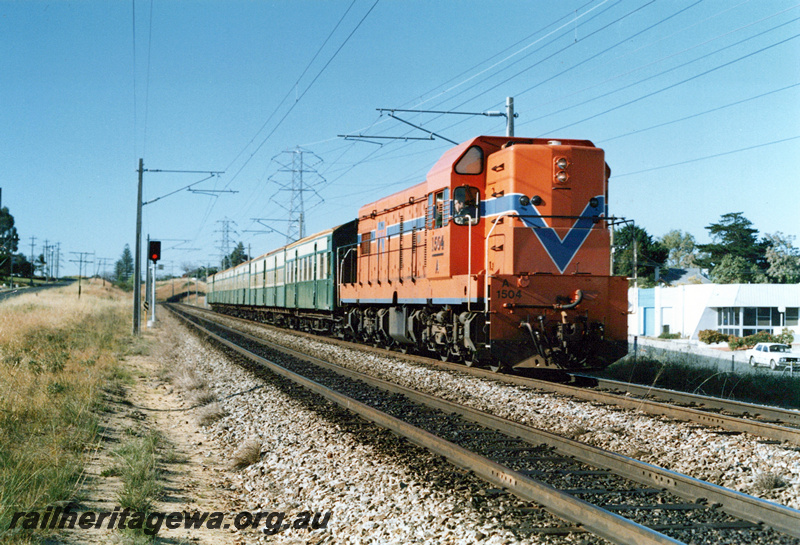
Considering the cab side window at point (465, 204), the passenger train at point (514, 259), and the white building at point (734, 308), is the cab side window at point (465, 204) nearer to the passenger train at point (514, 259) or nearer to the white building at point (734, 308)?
the passenger train at point (514, 259)

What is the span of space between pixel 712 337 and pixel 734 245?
155 feet

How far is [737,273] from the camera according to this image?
72.9m

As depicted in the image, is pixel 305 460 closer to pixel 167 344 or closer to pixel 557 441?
pixel 557 441

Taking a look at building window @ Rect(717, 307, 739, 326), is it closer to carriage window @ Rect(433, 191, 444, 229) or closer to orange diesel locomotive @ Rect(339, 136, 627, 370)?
orange diesel locomotive @ Rect(339, 136, 627, 370)

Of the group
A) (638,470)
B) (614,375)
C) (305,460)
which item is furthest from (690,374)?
(305,460)

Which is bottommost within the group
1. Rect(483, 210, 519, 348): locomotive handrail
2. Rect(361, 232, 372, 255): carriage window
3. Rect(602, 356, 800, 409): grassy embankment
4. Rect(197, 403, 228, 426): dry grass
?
Rect(197, 403, 228, 426): dry grass

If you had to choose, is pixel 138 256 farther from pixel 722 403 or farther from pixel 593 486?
pixel 593 486

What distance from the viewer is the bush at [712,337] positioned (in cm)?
4547

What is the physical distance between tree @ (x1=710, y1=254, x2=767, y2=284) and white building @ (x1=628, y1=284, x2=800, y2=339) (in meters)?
22.7

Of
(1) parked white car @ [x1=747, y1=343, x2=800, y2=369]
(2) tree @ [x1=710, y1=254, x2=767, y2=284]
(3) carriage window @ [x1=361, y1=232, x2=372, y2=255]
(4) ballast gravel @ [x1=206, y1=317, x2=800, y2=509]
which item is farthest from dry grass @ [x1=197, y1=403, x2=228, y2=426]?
(2) tree @ [x1=710, y1=254, x2=767, y2=284]

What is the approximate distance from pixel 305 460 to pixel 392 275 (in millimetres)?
10184

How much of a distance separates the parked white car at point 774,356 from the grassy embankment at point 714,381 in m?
16.7

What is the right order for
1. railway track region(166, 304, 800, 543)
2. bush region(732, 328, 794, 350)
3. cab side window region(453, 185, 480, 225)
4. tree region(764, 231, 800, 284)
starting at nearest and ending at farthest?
1. railway track region(166, 304, 800, 543)
2. cab side window region(453, 185, 480, 225)
3. bush region(732, 328, 794, 350)
4. tree region(764, 231, 800, 284)

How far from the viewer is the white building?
4659 cm
